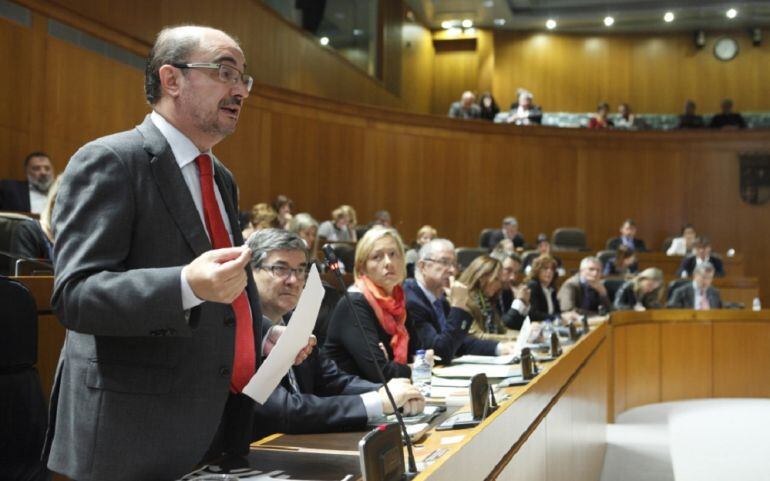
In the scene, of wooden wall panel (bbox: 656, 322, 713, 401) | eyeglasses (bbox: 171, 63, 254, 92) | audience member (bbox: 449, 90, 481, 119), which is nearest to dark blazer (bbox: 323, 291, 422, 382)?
eyeglasses (bbox: 171, 63, 254, 92)

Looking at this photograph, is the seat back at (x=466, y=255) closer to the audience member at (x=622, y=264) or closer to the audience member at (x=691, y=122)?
the audience member at (x=622, y=264)

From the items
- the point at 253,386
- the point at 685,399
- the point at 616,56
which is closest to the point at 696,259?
the point at 685,399

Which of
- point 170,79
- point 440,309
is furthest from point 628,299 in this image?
point 170,79

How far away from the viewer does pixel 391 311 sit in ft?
10.8

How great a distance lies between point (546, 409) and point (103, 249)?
1784mm

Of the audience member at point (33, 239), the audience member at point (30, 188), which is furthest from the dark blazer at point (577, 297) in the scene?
the audience member at point (33, 239)

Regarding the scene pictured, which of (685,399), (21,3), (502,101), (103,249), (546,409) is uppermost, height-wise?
(502,101)

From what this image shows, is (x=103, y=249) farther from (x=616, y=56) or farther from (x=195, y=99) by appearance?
(x=616, y=56)

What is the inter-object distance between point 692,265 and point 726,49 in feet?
24.5

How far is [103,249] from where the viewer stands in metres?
1.35

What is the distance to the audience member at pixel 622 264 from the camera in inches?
389

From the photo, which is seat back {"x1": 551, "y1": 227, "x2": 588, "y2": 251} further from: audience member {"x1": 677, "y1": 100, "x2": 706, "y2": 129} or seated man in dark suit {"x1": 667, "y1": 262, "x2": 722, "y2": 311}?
seated man in dark suit {"x1": 667, "y1": 262, "x2": 722, "y2": 311}

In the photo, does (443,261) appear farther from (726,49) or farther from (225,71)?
(726,49)

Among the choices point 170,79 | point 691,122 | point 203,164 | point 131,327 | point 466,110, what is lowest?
point 131,327
